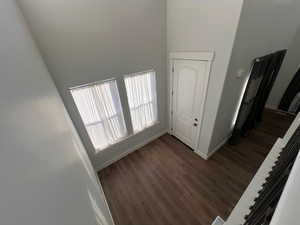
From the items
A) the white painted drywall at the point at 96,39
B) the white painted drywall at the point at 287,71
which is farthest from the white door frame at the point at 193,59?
the white painted drywall at the point at 287,71

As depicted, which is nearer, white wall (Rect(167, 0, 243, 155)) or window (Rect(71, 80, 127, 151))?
white wall (Rect(167, 0, 243, 155))

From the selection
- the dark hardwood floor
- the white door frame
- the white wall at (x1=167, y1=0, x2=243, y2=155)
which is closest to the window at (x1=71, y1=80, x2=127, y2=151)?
the dark hardwood floor

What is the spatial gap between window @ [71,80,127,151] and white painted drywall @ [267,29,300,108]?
508 centimetres

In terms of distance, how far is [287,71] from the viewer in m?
3.71

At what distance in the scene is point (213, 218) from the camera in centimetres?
187

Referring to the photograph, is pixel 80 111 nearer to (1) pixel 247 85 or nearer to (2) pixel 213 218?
(2) pixel 213 218

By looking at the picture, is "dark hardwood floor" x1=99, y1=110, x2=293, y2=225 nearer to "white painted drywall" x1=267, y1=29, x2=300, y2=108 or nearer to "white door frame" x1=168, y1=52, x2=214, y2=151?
"white door frame" x1=168, y1=52, x2=214, y2=151

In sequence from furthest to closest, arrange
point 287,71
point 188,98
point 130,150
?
point 287,71, point 130,150, point 188,98

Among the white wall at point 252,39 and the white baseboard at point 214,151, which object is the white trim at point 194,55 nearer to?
the white wall at point 252,39

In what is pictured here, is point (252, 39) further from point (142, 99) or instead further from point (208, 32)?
point (142, 99)

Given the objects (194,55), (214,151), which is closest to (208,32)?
(194,55)

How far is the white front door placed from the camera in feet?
7.66

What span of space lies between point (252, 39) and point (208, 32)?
713 mm

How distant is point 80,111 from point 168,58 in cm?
216
